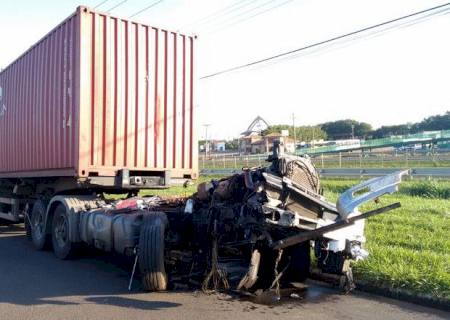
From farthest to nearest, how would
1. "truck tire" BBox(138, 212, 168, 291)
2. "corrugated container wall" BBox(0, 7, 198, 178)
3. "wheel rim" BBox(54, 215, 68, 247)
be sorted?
"wheel rim" BBox(54, 215, 68, 247)
"corrugated container wall" BBox(0, 7, 198, 178)
"truck tire" BBox(138, 212, 168, 291)

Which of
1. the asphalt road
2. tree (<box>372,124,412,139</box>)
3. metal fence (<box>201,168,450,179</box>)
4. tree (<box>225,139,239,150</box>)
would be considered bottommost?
the asphalt road

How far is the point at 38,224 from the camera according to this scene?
10.4m

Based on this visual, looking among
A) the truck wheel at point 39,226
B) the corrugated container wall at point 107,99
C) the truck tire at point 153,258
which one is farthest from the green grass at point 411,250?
the truck wheel at point 39,226

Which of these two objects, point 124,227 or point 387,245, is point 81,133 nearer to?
point 124,227

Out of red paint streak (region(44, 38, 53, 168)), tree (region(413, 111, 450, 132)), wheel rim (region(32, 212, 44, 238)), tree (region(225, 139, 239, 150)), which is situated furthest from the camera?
tree (region(225, 139, 239, 150))

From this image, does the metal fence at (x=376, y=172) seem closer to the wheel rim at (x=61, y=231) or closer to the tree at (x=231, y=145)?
the wheel rim at (x=61, y=231)

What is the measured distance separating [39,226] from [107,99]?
118 inches

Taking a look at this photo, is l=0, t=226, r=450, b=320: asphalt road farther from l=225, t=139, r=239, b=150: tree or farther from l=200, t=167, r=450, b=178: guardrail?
l=225, t=139, r=239, b=150: tree

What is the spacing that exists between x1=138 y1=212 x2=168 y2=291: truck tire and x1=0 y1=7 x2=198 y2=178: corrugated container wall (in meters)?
2.52

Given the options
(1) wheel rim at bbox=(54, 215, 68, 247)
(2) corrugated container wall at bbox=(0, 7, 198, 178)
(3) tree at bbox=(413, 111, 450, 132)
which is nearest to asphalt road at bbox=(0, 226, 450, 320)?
(1) wheel rim at bbox=(54, 215, 68, 247)

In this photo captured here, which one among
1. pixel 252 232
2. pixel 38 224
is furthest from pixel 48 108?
pixel 252 232

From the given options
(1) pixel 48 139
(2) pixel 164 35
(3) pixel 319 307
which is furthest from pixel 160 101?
(3) pixel 319 307

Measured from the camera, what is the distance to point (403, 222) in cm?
1015

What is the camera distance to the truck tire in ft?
22.0
